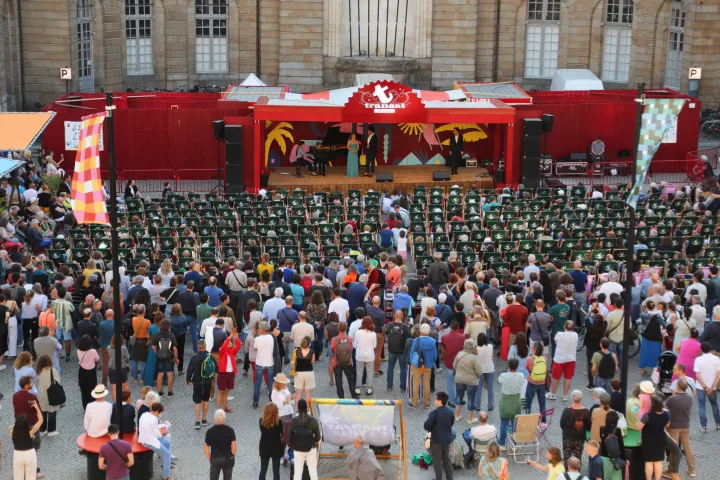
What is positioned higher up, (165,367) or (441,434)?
(441,434)

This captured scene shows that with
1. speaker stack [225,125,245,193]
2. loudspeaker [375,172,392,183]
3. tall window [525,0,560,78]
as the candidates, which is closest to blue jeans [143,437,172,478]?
speaker stack [225,125,245,193]

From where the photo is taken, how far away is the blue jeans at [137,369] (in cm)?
2196

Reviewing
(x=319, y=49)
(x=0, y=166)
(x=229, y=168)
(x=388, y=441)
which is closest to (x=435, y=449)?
(x=388, y=441)

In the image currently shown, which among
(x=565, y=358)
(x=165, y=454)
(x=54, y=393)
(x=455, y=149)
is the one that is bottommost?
(x=165, y=454)

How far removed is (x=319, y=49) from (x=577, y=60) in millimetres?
10144

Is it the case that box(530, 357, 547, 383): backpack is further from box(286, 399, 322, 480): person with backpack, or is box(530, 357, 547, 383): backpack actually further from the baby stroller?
box(286, 399, 322, 480): person with backpack

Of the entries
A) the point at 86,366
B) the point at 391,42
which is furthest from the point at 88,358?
the point at 391,42

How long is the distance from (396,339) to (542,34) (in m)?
29.6

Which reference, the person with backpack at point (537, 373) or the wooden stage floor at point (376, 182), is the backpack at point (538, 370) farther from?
the wooden stage floor at point (376, 182)

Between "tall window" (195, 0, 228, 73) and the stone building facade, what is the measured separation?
38mm

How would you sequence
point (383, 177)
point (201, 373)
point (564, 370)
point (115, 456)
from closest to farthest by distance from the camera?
point (115, 456) < point (201, 373) < point (564, 370) < point (383, 177)

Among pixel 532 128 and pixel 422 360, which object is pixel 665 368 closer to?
pixel 422 360

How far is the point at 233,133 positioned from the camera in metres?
36.2

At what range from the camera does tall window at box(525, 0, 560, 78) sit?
48.7m
